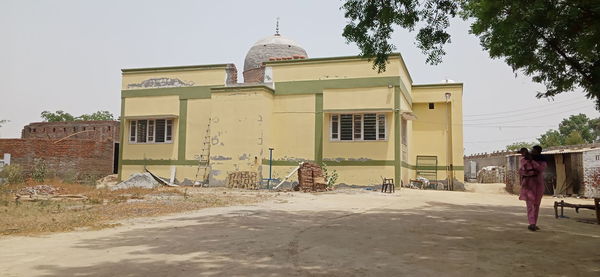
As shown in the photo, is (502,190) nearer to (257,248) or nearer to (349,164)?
(349,164)

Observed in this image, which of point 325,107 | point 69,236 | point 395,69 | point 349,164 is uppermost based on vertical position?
point 395,69

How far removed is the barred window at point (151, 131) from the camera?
2155 cm

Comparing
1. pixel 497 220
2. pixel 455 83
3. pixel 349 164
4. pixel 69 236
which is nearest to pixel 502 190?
pixel 455 83

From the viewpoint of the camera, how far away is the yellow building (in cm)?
1862

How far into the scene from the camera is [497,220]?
8.57m

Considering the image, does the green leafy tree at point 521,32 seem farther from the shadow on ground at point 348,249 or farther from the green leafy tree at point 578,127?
the green leafy tree at point 578,127

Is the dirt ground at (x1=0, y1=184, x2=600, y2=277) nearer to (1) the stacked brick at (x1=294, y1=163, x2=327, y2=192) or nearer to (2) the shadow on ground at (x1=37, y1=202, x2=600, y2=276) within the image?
(2) the shadow on ground at (x1=37, y1=202, x2=600, y2=276)

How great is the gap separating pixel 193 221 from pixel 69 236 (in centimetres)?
217

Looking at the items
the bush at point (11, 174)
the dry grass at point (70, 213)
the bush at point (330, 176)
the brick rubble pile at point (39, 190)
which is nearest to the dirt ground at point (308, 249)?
the dry grass at point (70, 213)

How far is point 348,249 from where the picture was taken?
17.0 ft

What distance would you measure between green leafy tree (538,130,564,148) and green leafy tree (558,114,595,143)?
0.78 metres

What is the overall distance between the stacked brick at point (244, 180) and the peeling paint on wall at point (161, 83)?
542 centimetres

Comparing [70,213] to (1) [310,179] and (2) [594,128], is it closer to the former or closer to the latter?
(1) [310,179]

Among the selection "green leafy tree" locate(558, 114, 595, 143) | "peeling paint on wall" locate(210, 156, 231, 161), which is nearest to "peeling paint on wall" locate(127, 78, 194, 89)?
"peeling paint on wall" locate(210, 156, 231, 161)
